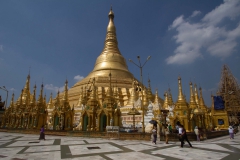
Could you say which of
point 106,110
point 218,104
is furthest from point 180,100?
point 218,104

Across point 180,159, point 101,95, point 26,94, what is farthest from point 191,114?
point 26,94

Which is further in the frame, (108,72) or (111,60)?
(111,60)

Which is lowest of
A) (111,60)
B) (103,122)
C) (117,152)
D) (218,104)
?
(117,152)

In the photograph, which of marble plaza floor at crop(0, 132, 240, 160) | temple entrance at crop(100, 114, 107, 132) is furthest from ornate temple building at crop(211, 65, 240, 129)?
marble plaza floor at crop(0, 132, 240, 160)

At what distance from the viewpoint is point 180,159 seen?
7852mm

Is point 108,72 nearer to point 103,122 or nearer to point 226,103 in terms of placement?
point 103,122

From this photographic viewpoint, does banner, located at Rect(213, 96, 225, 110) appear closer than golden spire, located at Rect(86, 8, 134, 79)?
Yes

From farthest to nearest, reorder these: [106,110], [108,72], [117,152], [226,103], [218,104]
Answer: [108,72]
[226,103]
[218,104]
[106,110]
[117,152]

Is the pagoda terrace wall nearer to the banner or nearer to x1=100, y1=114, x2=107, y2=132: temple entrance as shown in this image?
x1=100, y1=114, x2=107, y2=132: temple entrance

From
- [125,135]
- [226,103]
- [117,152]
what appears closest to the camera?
[117,152]

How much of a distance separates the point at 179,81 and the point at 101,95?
20.2 metres

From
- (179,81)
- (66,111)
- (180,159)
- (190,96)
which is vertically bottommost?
(180,159)

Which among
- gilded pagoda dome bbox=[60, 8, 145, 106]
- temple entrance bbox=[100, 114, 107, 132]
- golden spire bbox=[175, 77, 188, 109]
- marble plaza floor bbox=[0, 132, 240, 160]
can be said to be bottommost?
marble plaza floor bbox=[0, 132, 240, 160]

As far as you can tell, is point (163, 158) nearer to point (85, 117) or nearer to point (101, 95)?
point (85, 117)
